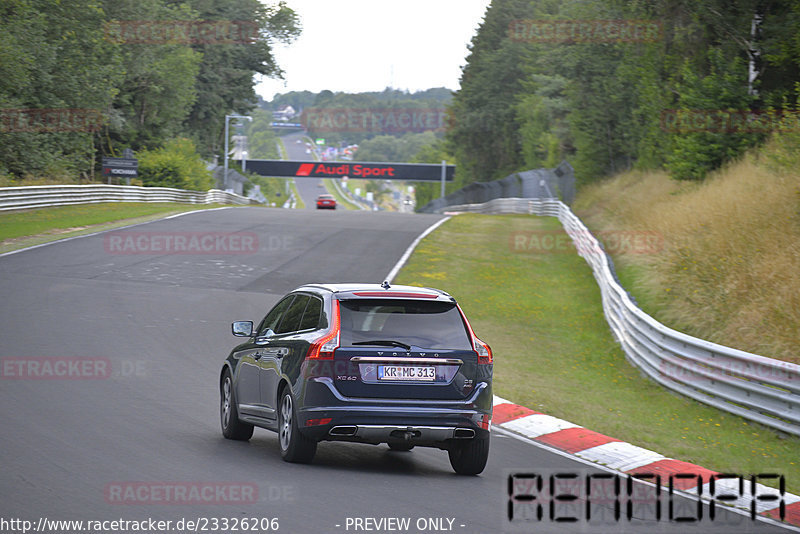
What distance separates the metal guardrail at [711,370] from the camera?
37.1 feet

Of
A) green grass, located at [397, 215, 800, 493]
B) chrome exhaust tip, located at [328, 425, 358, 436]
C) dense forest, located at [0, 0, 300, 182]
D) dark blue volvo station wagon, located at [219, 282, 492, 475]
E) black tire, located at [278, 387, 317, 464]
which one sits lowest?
green grass, located at [397, 215, 800, 493]

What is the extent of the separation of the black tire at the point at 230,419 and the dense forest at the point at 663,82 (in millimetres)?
15507

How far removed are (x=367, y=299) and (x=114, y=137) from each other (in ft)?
193

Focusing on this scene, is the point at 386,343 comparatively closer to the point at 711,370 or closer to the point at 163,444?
the point at 163,444

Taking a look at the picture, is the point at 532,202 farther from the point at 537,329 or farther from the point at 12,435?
the point at 12,435

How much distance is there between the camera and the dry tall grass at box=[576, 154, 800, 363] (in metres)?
14.1

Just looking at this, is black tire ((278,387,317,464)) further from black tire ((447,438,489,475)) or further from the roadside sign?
the roadside sign

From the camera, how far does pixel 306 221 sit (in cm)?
4006

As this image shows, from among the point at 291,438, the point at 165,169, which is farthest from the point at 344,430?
the point at 165,169

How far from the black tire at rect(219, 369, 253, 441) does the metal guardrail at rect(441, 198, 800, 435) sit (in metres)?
5.98

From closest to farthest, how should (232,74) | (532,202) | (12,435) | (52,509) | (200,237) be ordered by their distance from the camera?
(52,509), (12,435), (200,237), (532,202), (232,74)

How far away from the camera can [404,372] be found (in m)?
8.23

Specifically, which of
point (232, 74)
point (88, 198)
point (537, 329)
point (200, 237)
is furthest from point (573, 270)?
point (232, 74)

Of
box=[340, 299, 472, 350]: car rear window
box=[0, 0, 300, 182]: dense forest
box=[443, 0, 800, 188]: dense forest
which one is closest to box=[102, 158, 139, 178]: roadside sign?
box=[0, 0, 300, 182]: dense forest
